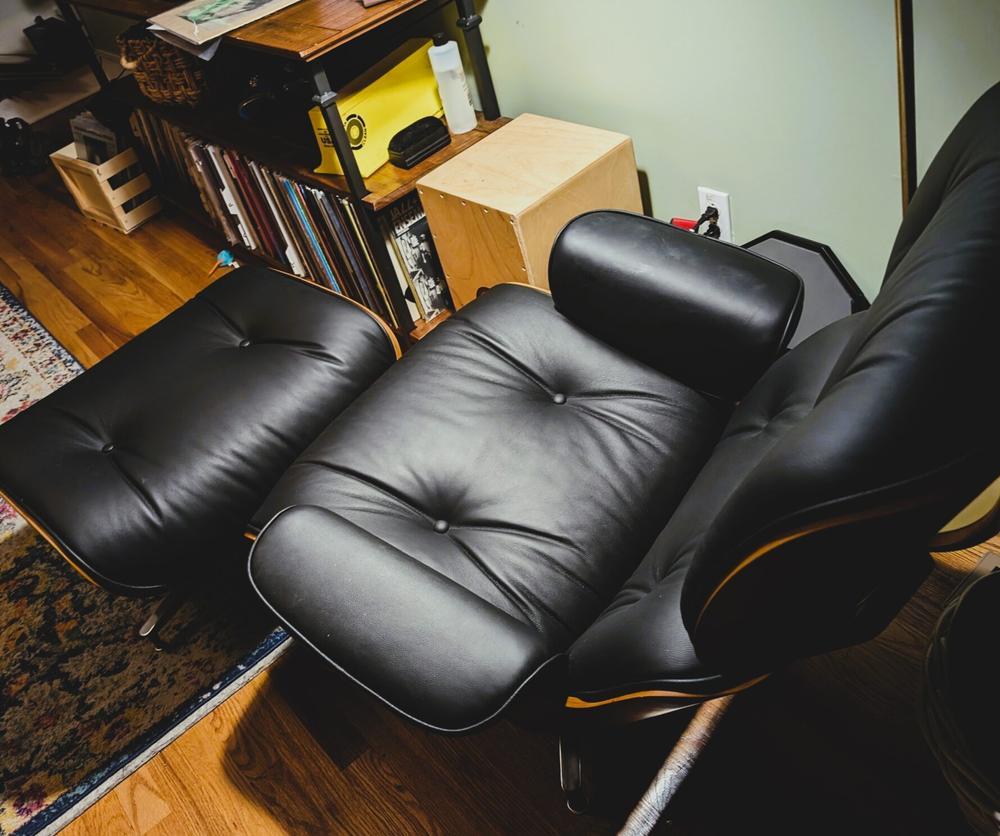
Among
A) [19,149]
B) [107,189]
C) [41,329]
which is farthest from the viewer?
[19,149]

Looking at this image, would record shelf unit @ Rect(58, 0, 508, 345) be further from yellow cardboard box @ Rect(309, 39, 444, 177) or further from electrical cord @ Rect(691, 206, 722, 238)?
electrical cord @ Rect(691, 206, 722, 238)

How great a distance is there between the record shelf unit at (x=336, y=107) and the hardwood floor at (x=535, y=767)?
0.94m

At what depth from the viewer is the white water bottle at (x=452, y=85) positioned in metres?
1.75

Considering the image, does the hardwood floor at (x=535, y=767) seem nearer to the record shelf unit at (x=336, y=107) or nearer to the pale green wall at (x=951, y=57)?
the pale green wall at (x=951, y=57)

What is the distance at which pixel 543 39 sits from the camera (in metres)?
1.73

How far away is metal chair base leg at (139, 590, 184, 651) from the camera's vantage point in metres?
1.56

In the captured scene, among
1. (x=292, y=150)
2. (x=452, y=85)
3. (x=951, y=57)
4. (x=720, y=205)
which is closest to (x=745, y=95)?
(x=720, y=205)

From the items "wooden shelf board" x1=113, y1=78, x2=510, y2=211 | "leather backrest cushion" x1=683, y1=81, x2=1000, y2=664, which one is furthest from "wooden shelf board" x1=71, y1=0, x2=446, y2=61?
"leather backrest cushion" x1=683, y1=81, x2=1000, y2=664

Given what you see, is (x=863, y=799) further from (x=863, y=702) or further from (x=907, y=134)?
(x=907, y=134)

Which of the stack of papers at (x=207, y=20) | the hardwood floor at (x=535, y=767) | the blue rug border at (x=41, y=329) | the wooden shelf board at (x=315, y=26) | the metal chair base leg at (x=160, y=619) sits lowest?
the hardwood floor at (x=535, y=767)

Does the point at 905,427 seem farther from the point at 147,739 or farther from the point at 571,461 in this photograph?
the point at 147,739

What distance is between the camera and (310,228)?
204cm

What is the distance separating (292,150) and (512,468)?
47.3 inches

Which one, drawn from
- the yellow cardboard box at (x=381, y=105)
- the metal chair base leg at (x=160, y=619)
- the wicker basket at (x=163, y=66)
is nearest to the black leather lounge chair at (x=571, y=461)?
the metal chair base leg at (x=160, y=619)
